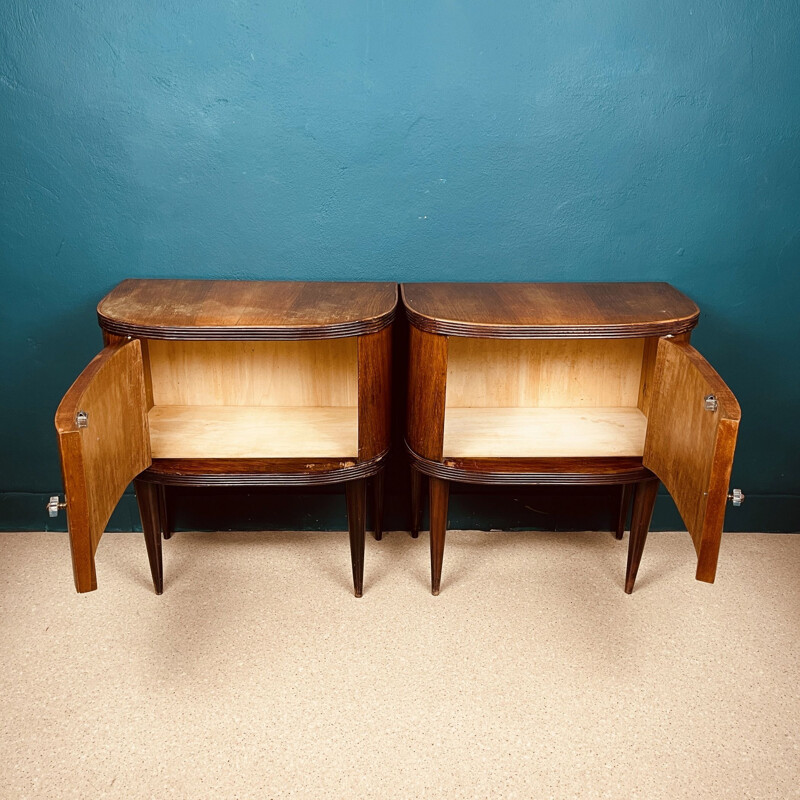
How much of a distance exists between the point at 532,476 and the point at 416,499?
1.49 feet

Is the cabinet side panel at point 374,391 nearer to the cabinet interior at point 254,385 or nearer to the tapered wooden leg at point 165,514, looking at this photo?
the cabinet interior at point 254,385

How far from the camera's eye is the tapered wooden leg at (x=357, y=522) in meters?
1.82

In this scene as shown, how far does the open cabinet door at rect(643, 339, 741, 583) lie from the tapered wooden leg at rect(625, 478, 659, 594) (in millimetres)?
152

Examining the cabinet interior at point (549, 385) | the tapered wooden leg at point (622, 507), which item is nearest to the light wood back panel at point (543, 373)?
the cabinet interior at point (549, 385)

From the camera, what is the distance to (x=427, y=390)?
1.73 metres

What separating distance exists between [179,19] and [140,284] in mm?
582

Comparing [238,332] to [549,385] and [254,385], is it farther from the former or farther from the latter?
[549,385]

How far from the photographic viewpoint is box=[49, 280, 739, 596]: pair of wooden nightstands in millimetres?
1489

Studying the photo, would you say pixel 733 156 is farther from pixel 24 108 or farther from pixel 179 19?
pixel 24 108

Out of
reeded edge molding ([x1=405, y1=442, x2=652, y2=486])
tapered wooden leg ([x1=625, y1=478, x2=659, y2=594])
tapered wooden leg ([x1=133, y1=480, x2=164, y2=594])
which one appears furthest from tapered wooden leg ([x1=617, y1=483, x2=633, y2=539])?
tapered wooden leg ([x1=133, y1=480, x2=164, y2=594])

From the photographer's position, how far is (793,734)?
156 cm

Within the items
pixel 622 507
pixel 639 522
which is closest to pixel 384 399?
pixel 639 522

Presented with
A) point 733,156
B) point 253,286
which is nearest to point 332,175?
point 253,286

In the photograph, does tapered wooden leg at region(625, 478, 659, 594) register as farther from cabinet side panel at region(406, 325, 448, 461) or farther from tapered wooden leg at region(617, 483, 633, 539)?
cabinet side panel at region(406, 325, 448, 461)
